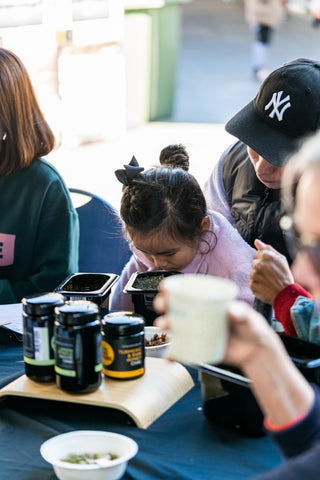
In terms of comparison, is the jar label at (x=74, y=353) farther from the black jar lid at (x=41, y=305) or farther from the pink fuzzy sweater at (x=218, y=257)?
the pink fuzzy sweater at (x=218, y=257)

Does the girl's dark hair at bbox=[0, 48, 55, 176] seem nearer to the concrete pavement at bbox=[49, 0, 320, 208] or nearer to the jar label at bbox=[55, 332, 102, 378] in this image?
the concrete pavement at bbox=[49, 0, 320, 208]

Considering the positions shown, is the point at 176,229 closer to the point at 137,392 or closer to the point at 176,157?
the point at 176,157

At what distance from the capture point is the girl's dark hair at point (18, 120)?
2.13 metres

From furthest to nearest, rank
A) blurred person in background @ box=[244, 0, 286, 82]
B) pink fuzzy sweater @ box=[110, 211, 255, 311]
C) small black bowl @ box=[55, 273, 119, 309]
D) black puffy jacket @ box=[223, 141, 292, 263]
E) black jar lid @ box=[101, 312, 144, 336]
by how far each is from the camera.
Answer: blurred person in background @ box=[244, 0, 286, 82] < black puffy jacket @ box=[223, 141, 292, 263] < pink fuzzy sweater @ box=[110, 211, 255, 311] < small black bowl @ box=[55, 273, 119, 309] < black jar lid @ box=[101, 312, 144, 336]

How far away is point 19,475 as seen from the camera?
3.96ft

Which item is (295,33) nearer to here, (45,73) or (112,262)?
(45,73)

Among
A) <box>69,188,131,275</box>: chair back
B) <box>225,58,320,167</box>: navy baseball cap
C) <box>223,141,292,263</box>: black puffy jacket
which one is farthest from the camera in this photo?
<box>69,188,131,275</box>: chair back

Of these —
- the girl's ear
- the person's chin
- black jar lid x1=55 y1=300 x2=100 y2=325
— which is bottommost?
the girl's ear

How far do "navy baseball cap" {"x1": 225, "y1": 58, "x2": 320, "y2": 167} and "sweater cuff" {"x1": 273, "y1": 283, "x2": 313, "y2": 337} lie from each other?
0.40 meters

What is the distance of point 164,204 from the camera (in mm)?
1900

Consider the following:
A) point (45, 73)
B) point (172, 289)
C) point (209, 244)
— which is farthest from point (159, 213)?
point (45, 73)

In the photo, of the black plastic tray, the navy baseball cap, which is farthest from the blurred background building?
the black plastic tray

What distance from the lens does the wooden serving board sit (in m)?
1.33

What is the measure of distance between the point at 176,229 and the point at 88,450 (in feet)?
2.69
